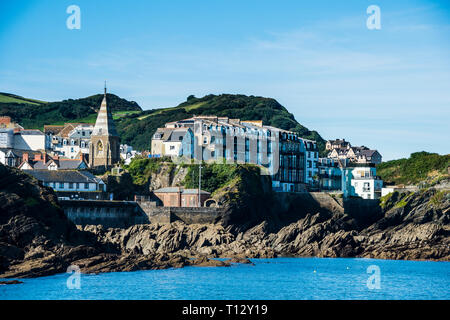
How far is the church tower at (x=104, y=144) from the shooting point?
103 m

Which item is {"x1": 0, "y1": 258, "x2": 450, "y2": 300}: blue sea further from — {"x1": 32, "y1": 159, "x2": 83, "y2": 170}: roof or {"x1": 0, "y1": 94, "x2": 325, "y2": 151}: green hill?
{"x1": 0, "y1": 94, "x2": 325, "y2": 151}: green hill

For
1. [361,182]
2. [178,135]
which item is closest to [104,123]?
[178,135]

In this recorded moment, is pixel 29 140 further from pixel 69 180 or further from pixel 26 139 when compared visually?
pixel 69 180

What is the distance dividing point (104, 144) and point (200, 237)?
28560mm

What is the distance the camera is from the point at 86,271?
2335 inches

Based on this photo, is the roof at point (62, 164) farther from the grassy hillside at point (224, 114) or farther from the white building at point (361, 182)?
the grassy hillside at point (224, 114)

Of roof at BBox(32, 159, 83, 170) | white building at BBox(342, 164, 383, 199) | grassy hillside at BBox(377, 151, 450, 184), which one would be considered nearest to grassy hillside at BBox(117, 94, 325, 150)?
grassy hillside at BBox(377, 151, 450, 184)

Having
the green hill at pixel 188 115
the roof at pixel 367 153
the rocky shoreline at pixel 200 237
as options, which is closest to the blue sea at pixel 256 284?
the rocky shoreline at pixel 200 237

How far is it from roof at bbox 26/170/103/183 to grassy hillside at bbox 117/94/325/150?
71.7 meters

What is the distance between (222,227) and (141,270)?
22.4 meters

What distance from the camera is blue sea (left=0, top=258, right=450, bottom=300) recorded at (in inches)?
2002

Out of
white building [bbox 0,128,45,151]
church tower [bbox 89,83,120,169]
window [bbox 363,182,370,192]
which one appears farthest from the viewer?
white building [bbox 0,128,45,151]

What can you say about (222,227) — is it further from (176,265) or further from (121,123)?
(121,123)
